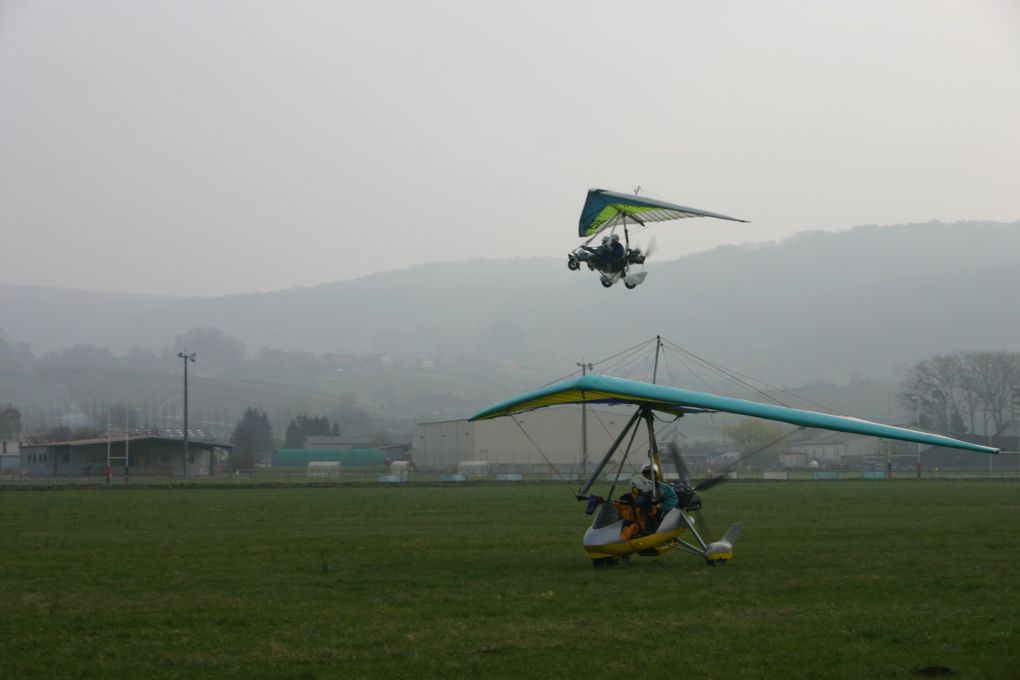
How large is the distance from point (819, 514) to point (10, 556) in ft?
58.3

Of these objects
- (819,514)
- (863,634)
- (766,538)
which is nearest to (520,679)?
(863,634)

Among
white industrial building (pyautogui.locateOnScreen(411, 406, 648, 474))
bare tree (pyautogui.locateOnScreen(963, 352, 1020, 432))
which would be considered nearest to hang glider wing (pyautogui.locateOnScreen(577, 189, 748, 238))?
white industrial building (pyautogui.locateOnScreen(411, 406, 648, 474))

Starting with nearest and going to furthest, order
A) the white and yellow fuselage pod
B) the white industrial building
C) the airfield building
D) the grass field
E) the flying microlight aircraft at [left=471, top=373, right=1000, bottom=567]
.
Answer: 1. the grass field
2. the flying microlight aircraft at [left=471, top=373, right=1000, bottom=567]
3. the white and yellow fuselage pod
4. the airfield building
5. the white industrial building

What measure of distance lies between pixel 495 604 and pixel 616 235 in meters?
13.8

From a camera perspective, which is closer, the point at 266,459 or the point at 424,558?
the point at 424,558

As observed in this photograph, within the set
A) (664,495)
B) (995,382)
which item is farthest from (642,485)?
(995,382)

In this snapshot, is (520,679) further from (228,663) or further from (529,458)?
(529,458)

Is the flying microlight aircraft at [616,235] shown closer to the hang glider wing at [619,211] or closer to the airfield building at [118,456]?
the hang glider wing at [619,211]

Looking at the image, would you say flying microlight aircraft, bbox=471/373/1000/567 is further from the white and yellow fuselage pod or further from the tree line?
the tree line

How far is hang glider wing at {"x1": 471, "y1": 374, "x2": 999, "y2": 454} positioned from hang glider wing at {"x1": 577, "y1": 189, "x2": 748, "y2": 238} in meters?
7.07

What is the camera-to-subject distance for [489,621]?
11.5 metres

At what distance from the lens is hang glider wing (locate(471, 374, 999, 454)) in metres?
15.6

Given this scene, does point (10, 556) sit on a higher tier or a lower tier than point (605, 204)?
lower

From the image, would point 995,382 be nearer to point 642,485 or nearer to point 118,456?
point 118,456
